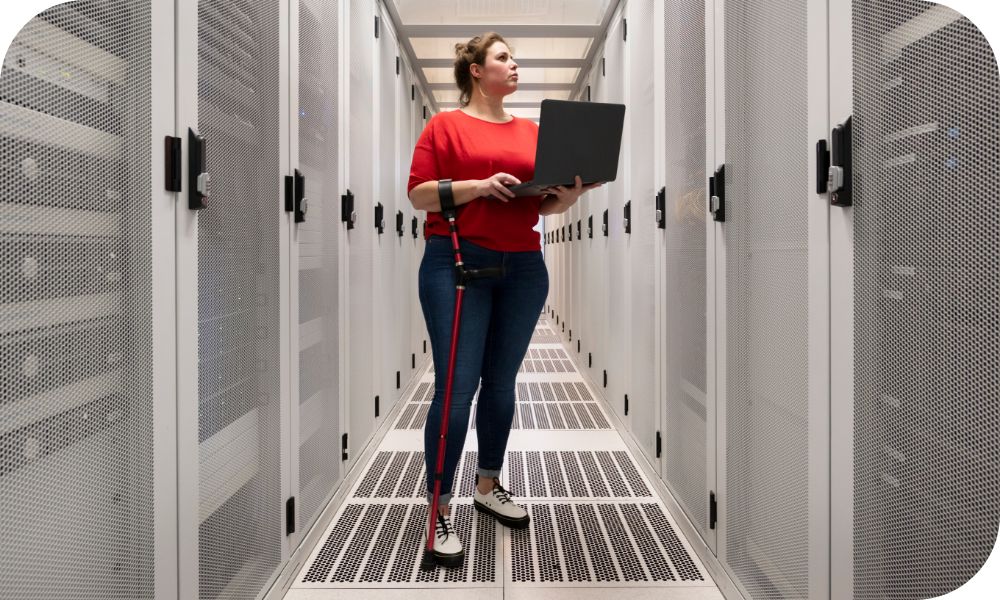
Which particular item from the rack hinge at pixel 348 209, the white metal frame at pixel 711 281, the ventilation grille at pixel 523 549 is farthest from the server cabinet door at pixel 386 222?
the white metal frame at pixel 711 281

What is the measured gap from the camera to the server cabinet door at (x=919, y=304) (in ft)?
2.62

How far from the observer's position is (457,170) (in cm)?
185

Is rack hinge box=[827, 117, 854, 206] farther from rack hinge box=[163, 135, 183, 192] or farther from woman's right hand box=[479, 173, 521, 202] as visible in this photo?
rack hinge box=[163, 135, 183, 192]

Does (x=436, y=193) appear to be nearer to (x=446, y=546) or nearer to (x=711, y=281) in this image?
(x=711, y=281)

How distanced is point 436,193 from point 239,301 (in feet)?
2.24

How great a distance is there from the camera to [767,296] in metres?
1.41

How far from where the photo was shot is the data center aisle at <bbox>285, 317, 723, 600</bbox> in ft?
5.57

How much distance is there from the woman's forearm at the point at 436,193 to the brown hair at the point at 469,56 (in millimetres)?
424

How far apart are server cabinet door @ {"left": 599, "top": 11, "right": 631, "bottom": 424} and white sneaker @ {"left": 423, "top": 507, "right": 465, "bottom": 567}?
152cm

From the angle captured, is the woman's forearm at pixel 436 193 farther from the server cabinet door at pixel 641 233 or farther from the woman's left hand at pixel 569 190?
the server cabinet door at pixel 641 233

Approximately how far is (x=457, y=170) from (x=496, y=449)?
1.01 metres

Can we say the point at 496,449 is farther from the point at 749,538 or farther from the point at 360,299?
the point at 360,299

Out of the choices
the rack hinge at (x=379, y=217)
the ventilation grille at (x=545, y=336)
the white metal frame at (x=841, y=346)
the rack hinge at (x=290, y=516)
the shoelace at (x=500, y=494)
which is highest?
the rack hinge at (x=379, y=217)

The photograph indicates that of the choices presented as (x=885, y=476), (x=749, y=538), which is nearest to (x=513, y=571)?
(x=749, y=538)
